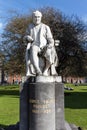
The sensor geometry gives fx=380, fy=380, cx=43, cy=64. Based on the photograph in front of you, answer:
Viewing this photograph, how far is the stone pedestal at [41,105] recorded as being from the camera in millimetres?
11930

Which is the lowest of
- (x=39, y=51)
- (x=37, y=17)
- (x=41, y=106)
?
(x=41, y=106)

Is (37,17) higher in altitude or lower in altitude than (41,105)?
higher

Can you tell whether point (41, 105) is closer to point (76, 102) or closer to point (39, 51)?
point (39, 51)

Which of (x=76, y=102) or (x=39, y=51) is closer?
(x=39, y=51)

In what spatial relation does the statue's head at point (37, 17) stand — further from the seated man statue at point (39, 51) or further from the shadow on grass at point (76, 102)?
the shadow on grass at point (76, 102)

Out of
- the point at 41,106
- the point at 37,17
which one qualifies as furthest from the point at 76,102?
the point at 41,106

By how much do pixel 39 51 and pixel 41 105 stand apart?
1.86 m

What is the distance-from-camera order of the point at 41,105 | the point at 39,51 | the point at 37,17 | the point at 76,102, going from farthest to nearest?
the point at 76,102 < the point at 37,17 < the point at 39,51 < the point at 41,105

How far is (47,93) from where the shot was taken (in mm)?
12023

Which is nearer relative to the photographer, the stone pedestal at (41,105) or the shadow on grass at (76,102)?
the stone pedestal at (41,105)

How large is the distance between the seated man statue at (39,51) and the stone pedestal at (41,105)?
41 cm

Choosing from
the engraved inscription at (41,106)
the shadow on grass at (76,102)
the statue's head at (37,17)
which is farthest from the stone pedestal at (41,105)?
the shadow on grass at (76,102)

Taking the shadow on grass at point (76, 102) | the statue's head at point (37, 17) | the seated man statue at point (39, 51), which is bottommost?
the shadow on grass at point (76, 102)

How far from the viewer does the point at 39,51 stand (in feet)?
41.3
